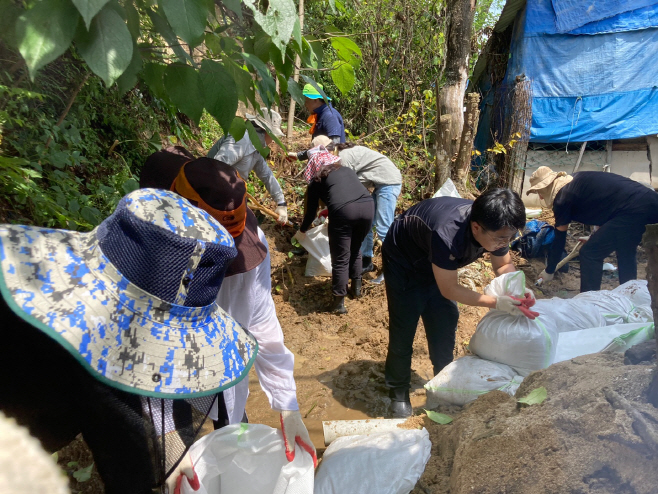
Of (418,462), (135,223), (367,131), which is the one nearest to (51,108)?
(135,223)

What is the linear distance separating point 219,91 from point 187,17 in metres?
0.27

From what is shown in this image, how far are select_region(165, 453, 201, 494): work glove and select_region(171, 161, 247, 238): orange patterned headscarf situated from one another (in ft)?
2.35

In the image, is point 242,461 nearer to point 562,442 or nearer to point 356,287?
point 562,442

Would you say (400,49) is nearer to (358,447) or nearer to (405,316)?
(405,316)

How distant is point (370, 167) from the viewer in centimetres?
437

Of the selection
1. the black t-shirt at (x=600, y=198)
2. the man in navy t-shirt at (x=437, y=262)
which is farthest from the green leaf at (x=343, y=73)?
the black t-shirt at (x=600, y=198)

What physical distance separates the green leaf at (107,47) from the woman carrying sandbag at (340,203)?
290cm

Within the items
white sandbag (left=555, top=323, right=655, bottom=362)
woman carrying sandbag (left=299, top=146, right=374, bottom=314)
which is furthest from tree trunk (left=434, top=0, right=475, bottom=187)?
white sandbag (left=555, top=323, right=655, bottom=362)

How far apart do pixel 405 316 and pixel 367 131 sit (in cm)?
570

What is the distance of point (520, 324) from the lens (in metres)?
2.16

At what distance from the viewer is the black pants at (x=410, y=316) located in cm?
256

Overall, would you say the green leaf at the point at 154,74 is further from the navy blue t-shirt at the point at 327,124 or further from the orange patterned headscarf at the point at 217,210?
the navy blue t-shirt at the point at 327,124

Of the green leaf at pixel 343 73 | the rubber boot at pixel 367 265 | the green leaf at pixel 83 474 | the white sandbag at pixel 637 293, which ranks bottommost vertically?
the rubber boot at pixel 367 265

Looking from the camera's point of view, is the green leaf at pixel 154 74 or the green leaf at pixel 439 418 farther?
the green leaf at pixel 439 418
